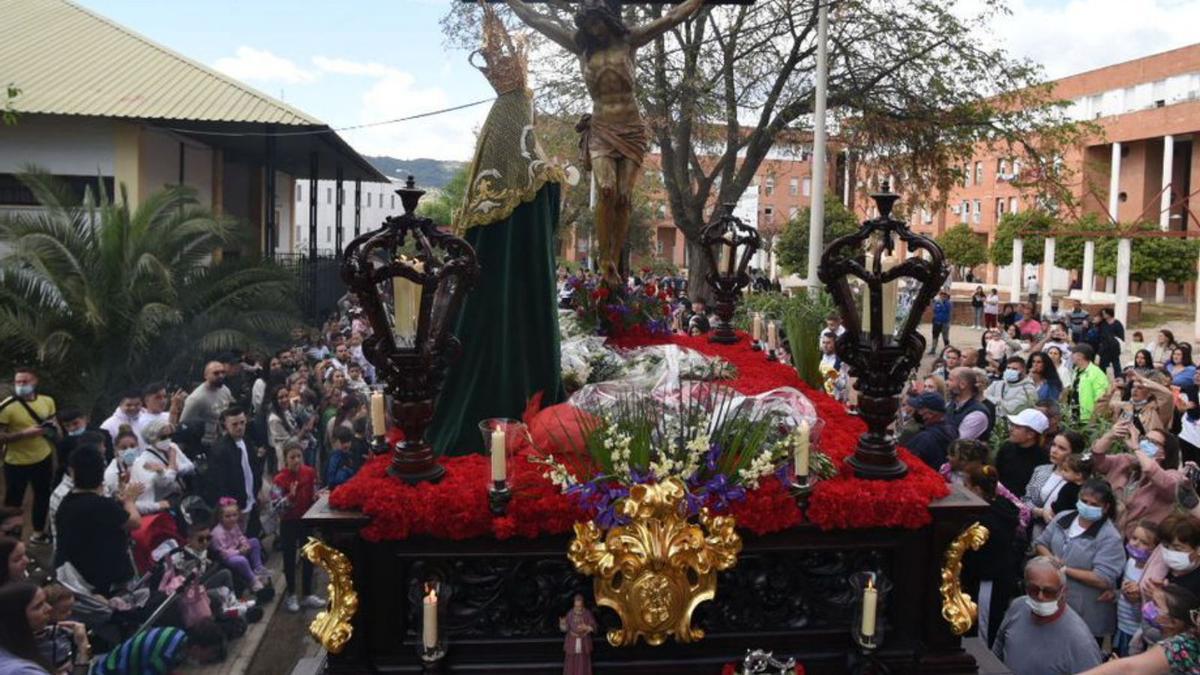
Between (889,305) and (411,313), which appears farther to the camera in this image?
(889,305)

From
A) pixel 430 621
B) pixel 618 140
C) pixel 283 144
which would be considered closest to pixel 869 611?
pixel 430 621

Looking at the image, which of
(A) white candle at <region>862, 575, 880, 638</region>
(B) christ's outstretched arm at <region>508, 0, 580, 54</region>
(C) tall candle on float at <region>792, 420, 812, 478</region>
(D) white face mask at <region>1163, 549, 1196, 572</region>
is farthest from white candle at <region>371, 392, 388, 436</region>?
(D) white face mask at <region>1163, 549, 1196, 572</region>

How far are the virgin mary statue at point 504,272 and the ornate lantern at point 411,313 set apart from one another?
36.5 inches

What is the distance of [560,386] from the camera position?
19.0ft

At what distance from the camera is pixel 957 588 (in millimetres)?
4395

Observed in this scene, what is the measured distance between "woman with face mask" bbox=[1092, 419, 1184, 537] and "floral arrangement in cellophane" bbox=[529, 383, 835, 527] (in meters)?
3.20

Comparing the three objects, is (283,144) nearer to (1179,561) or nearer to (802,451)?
(802,451)

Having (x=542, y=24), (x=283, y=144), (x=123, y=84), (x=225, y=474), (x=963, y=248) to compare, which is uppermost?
(x=123, y=84)

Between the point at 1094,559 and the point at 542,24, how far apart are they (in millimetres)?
4994

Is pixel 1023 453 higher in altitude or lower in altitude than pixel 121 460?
higher

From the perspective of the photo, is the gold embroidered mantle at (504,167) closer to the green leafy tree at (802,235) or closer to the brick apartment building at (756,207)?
the brick apartment building at (756,207)

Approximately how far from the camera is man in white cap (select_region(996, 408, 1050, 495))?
24.1ft

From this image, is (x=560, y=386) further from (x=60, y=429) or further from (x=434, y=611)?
(x=60, y=429)

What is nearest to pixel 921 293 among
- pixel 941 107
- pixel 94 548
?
pixel 94 548
